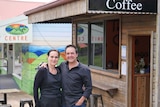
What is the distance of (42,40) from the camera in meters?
12.4

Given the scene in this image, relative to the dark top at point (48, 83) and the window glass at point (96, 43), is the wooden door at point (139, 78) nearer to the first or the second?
the window glass at point (96, 43)

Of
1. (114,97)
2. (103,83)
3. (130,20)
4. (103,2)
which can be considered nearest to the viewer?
(103,2)

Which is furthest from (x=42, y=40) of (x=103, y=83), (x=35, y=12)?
(x=103, y=83)

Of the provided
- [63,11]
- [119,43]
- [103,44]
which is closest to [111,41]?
[103,44]

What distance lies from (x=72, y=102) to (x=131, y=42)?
9.21 ft

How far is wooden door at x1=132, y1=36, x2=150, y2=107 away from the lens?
6.93 m

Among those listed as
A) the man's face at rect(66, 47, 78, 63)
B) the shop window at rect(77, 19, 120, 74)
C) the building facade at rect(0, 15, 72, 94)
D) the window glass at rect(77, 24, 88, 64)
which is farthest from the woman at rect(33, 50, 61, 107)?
the building facade at rect(0, 15, 72, 94)

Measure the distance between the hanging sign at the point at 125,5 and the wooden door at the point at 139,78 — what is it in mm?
1419

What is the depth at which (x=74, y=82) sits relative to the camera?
4285 millimetres

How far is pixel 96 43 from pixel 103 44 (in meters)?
0.56

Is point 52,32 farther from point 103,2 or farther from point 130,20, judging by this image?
point 103,2

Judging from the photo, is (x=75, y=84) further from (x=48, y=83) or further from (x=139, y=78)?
(x=139, y=78)

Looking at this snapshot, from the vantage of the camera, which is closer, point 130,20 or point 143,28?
point 143,28

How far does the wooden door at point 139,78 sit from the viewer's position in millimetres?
6934
